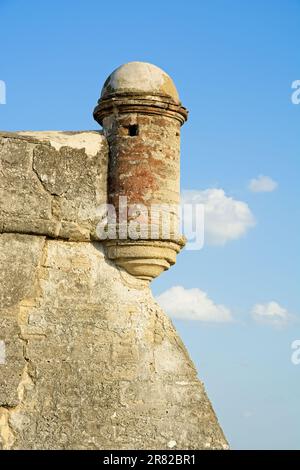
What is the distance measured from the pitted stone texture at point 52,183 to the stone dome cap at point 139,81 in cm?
50

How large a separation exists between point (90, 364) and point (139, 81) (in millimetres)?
2545

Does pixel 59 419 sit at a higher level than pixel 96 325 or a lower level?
lower

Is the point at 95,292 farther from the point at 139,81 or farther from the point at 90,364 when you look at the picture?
the point at 139,81

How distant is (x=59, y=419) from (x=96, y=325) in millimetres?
857

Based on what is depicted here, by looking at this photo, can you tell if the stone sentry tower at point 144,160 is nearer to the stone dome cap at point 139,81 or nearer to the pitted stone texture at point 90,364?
the stone dome cap at point 139,81

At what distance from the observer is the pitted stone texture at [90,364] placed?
7383 millimetres

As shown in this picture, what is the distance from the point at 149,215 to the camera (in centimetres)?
788

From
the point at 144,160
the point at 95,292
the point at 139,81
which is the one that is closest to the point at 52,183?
the point at 144,160

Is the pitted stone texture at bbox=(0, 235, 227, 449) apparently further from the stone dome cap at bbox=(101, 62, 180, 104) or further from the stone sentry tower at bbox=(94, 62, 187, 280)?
the stone dome cap at bbox=(101, 62, 180, 104)

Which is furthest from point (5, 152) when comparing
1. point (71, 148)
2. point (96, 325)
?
point (96, 325)

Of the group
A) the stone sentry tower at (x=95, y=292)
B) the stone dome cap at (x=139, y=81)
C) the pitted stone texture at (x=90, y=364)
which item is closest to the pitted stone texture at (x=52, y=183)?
the stone sentry tower at (x=95, y=292)

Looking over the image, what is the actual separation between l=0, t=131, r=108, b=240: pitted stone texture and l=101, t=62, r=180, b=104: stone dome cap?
50 centimetres

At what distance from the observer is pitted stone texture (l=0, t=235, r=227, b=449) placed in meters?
7.38
